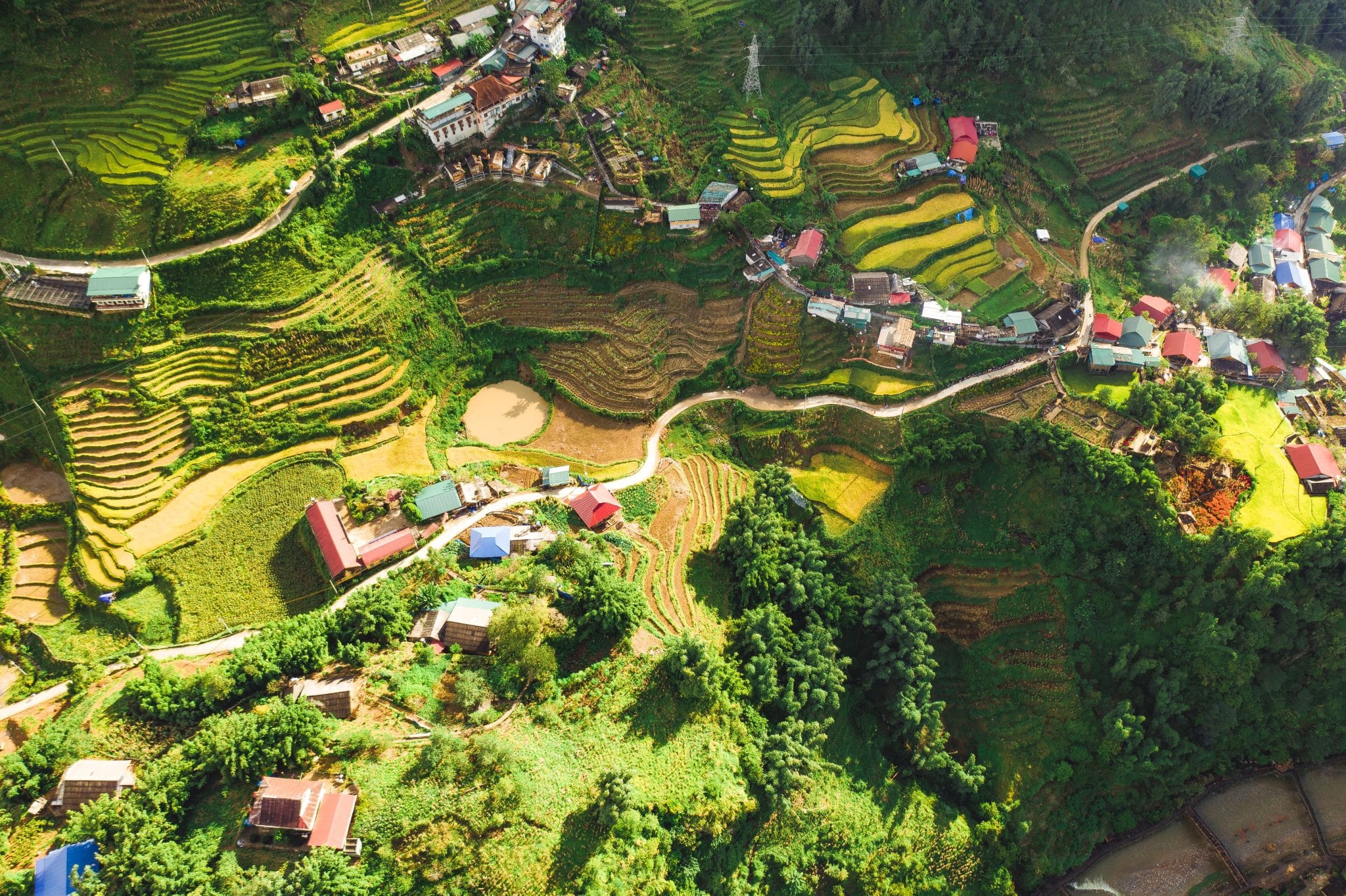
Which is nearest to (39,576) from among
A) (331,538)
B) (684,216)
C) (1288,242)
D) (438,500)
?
(331,538)

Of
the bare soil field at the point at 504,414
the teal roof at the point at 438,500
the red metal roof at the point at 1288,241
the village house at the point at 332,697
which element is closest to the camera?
the village house at the point at 332,697

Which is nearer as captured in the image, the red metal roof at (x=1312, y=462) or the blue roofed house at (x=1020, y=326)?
the red metal roof at (x=1312, y=462)

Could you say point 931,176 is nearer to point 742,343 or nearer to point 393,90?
point 742,343

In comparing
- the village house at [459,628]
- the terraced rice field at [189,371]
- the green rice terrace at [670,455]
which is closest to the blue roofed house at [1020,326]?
the green rice terrace at [670,455]

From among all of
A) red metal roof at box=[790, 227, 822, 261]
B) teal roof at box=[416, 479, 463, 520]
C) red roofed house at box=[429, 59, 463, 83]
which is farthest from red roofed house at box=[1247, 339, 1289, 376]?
red roofed house at box=[429, 59, 463, 83]

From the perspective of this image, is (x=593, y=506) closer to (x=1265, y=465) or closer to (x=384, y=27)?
(x=384, y=27)

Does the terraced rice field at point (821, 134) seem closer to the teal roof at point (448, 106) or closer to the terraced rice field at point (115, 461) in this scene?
the teal roof at point (448, 106)

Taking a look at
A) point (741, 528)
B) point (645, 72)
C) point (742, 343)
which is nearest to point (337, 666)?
point (741, 528)
